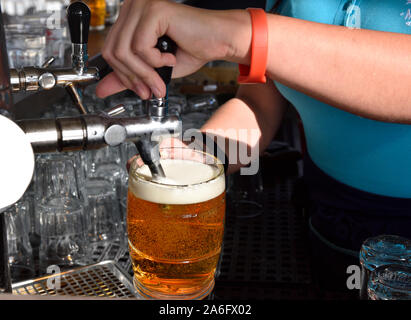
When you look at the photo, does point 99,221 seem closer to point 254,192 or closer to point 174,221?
point 254,192

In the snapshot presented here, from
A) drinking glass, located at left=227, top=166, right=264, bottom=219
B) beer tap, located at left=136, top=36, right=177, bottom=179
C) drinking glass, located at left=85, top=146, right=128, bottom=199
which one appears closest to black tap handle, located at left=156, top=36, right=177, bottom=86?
beer tap, located at left=136, top=36, right=177, bottom=179

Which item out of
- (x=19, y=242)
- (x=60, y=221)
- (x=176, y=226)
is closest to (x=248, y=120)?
(x=60, y=221)

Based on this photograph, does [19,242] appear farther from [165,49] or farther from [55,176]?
[165,49]

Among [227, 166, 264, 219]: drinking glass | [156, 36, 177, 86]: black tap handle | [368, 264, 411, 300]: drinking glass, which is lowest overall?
[227, 166, 264, 219]: drinking glass

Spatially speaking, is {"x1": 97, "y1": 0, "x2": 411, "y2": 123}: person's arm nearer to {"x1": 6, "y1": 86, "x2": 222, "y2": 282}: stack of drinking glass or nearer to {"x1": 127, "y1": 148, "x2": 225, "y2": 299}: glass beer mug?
{"x1": 127, "y1": 148, "x2": 225, "y2": 299}: glass beer mug

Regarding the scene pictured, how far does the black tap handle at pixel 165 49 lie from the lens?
0.82m

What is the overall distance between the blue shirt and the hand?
0.34 meters

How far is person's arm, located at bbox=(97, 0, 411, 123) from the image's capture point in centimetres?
81

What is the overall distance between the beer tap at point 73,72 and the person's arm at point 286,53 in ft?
0.19

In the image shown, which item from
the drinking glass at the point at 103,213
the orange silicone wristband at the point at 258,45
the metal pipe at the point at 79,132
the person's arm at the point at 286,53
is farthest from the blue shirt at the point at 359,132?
the metal pipe at the point at 79,132

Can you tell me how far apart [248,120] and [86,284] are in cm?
67

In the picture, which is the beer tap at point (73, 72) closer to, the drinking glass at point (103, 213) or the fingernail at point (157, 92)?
the fingernail at point (157, 92)

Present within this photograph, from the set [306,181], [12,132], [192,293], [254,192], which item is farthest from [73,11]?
[254,192]

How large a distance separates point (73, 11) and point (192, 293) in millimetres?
445
